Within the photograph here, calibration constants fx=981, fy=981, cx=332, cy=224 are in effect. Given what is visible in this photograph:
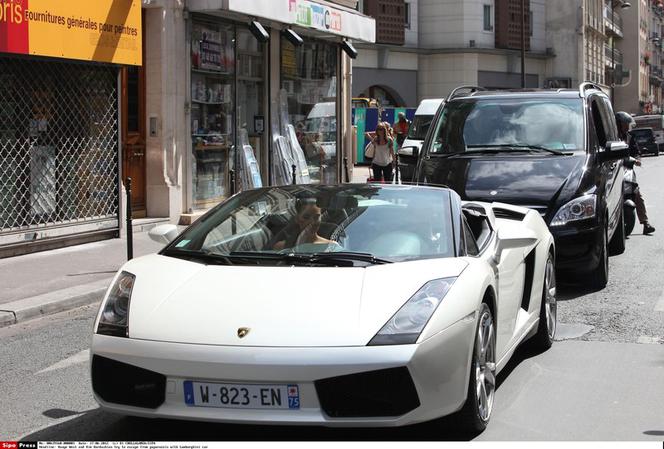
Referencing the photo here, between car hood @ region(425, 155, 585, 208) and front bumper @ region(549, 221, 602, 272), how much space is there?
36 cm

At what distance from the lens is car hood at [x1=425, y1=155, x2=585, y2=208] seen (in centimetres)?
976

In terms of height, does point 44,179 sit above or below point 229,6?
below

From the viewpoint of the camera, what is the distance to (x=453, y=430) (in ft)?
16.3

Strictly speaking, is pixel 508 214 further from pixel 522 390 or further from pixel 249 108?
pixel 249 108

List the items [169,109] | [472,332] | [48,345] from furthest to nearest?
[169,109], [48,345], [472,332]

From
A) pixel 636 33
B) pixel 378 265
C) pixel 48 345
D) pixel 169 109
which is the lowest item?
pixel 48 345

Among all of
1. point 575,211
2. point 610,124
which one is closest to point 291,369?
point 575,211

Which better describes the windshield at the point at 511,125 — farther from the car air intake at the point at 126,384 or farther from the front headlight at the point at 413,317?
the car air intake at the point at 126,384

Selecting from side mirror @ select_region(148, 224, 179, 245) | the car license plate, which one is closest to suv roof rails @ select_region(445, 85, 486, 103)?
side mirror @ select_region(148, 224, 179, 245)

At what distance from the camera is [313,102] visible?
2155cm

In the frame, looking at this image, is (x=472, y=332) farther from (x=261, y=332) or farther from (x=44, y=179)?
(x=44, y=179)

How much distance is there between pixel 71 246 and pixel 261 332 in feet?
31.6

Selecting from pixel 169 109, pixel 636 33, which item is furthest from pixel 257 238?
pixel 636 33

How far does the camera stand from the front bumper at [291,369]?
14.1 feet
